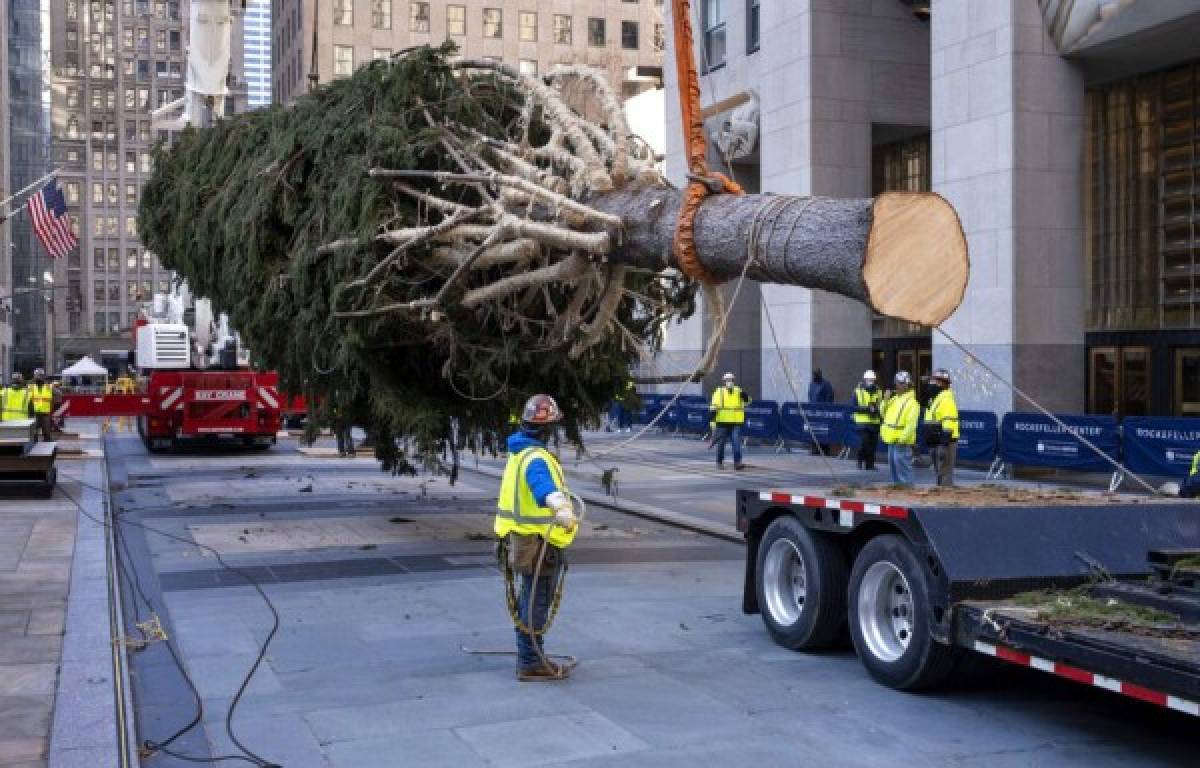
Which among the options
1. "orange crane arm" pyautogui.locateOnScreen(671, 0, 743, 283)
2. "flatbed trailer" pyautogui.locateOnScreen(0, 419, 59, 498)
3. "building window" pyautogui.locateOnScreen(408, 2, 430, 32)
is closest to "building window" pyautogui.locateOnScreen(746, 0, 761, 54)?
"flatbed trailer" pyautogui.locateOnScreen(0, 419, 59, 498)

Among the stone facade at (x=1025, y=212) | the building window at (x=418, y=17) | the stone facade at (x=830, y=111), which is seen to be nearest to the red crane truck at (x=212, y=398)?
the stone facade at (x=830, y=111)

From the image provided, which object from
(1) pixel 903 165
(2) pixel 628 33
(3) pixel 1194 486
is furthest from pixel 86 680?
(2) pixel 628 33

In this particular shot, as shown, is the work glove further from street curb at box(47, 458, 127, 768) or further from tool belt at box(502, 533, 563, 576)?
street curb at box(47, 458, 127, 768)

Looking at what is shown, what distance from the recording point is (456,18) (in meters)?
75.2

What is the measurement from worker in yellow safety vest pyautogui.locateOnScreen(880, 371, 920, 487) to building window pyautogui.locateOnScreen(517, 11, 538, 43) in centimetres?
6466

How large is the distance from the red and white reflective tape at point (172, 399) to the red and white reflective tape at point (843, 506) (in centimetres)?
1948

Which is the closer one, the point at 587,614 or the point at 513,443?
the point at 513,443

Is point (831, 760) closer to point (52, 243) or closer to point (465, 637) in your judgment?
point (465, 637)

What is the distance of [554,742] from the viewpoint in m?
6.68

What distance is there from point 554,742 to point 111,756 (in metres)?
2.25

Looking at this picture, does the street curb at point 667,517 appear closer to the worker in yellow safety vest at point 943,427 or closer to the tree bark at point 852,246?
the worker in yellow safety vest at point 943,427

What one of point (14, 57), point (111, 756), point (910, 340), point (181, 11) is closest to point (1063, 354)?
point (910, 340)

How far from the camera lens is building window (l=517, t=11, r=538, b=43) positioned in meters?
76.9

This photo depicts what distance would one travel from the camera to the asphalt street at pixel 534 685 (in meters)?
6.59
